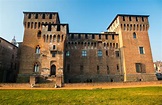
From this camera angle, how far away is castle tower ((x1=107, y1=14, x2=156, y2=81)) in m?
31.5

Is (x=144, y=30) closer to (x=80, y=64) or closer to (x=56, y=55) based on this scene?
(x=80, y=64)

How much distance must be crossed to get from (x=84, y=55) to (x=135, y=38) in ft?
44.6

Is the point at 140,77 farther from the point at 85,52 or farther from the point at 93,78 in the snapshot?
the point at 85,52

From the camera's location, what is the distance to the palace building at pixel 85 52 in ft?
99.3

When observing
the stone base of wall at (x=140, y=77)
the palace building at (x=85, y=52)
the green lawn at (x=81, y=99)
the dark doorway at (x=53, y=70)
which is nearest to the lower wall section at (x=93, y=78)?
the palace building at (x=85, y=52)

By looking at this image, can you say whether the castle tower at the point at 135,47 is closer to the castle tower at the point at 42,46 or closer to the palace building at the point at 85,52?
the palace building at the point at 85,52

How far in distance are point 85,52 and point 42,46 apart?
10.7 metres

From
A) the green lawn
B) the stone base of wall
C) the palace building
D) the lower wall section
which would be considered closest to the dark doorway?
the palace building

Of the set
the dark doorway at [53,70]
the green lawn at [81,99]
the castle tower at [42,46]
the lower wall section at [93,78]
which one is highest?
the castle tower at [42,46]

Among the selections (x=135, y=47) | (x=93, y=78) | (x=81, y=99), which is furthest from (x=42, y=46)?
(x=81, y=99)

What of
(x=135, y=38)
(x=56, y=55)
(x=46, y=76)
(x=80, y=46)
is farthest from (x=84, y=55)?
(x=135, y=38)

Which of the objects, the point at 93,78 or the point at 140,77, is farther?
the point at 93,78

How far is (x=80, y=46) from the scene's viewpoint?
1362 inches

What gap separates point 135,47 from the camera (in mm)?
33188
